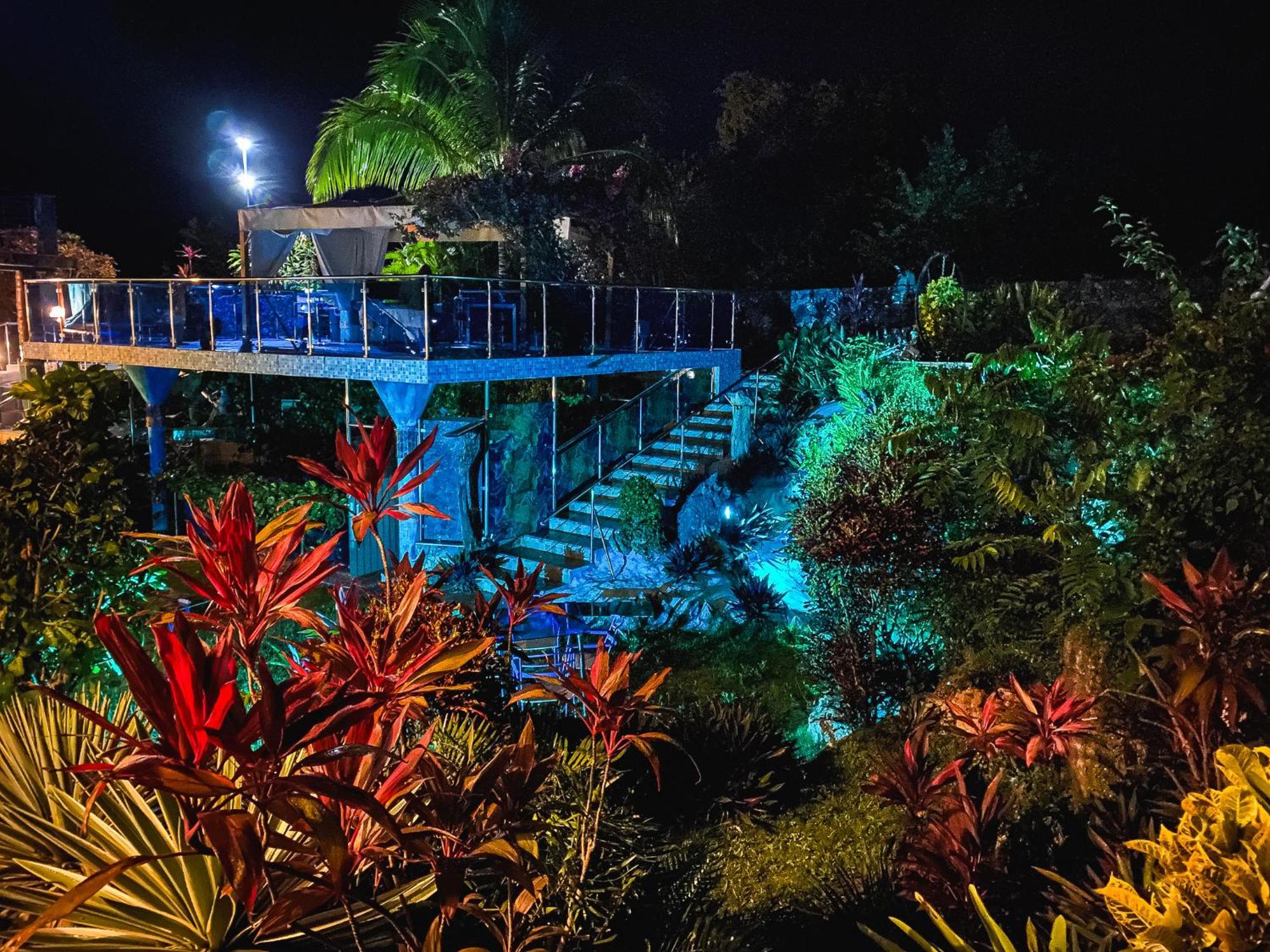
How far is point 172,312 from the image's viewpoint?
41.1 feet

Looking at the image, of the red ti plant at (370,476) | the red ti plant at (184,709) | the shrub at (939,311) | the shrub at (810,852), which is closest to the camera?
the red ti plant at (184,709)

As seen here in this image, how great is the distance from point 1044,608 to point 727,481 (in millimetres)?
5904

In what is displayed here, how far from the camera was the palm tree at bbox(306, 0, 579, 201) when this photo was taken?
664 inches

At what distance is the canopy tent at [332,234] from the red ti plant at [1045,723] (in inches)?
483

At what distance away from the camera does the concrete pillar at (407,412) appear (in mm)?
10617

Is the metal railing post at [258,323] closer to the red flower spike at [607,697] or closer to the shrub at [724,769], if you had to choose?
the shrub at [724,769]

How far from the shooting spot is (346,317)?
36.0ft

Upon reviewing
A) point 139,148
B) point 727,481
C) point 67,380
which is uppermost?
point 139,148

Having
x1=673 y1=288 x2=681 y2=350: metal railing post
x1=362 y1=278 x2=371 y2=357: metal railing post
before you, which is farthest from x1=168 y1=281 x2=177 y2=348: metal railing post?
x1=673 y1=288 x2=681 y2=350: metal railing post

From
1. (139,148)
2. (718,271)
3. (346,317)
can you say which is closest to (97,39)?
(139,148)

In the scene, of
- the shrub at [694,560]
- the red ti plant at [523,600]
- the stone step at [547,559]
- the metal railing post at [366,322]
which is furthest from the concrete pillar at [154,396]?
the red ti plant at [523,600]

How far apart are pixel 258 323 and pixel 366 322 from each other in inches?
78.8

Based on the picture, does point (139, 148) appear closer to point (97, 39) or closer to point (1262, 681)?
point (97, 39)

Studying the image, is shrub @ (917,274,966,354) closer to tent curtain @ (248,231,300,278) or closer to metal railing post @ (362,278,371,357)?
metal railing post @ (362,278,371,357)
